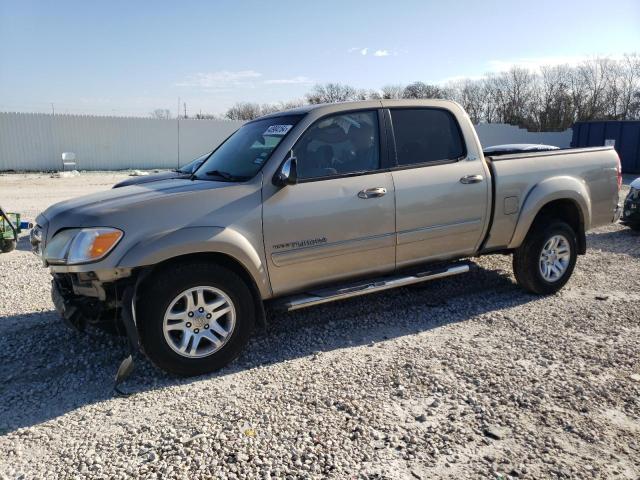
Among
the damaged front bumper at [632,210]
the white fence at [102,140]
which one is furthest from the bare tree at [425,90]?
the damaged front bumper at [632,210]

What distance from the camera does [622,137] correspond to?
869 inches

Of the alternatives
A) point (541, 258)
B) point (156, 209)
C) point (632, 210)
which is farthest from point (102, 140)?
point (541, 258)

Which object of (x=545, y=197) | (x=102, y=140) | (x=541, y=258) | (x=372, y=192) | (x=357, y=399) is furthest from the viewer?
(x=102, y=140)

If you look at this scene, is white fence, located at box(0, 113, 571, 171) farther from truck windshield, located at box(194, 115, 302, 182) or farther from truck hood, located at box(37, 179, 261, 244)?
truck hood, located at box(37, 179, 261, 244)

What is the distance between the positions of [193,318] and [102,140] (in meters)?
26.3

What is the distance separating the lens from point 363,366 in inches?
156

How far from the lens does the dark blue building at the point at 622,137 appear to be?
71.2 feet

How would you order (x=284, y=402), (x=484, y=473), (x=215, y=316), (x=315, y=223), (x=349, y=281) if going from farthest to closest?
(x=349, y=281), (x=315, y=223), (x=215, y=316), (x=284, y=402), (x=484, y=473)

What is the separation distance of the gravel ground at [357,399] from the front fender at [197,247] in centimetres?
84

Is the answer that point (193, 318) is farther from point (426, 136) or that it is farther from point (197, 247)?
point (426, 136)

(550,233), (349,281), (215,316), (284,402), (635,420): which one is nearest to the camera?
(635,420)

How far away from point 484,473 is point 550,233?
11.3 ft

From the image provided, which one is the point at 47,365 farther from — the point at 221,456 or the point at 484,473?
the point at 484,473

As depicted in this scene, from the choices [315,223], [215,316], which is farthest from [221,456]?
[315,223]
